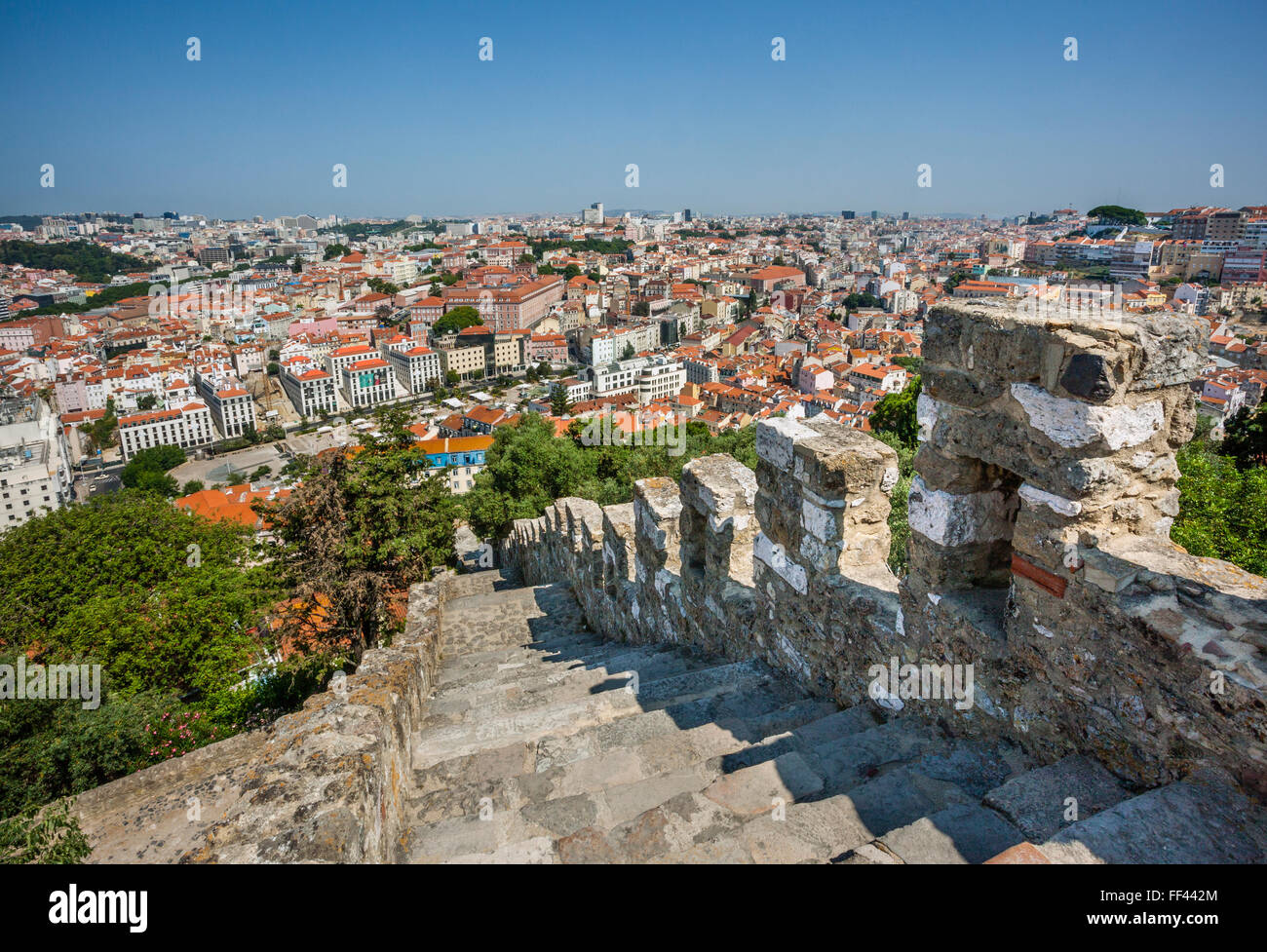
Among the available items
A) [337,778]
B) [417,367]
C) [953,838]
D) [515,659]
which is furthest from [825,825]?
[417,367]

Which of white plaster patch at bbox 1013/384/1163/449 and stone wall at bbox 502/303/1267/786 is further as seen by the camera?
white plaster patch at bbox 1013/384/1163/449

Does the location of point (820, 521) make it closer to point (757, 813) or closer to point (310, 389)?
point (757, 813)

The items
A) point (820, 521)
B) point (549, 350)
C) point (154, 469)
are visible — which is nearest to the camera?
point (820, 521)

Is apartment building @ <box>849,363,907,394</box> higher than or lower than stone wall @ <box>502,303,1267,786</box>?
lower

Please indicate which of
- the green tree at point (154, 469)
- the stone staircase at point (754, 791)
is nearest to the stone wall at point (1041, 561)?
the stone staircase at point (754, 791)

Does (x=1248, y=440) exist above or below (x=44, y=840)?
above

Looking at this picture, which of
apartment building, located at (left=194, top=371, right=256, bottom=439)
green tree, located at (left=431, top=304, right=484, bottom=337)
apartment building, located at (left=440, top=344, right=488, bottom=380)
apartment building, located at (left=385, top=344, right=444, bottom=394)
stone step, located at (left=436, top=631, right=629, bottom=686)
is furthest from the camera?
green tree, located at (left=431, top=304, right=484, bottom=337)

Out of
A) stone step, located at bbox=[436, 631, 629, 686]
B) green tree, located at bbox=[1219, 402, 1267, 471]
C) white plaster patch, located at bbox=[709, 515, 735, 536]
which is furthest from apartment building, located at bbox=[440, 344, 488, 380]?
white plaster patch, located at bbox=[709, 515, 735, 536]

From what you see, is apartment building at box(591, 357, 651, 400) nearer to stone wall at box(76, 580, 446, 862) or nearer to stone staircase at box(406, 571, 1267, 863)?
stone wall at box(76, 580, 446, 862)
